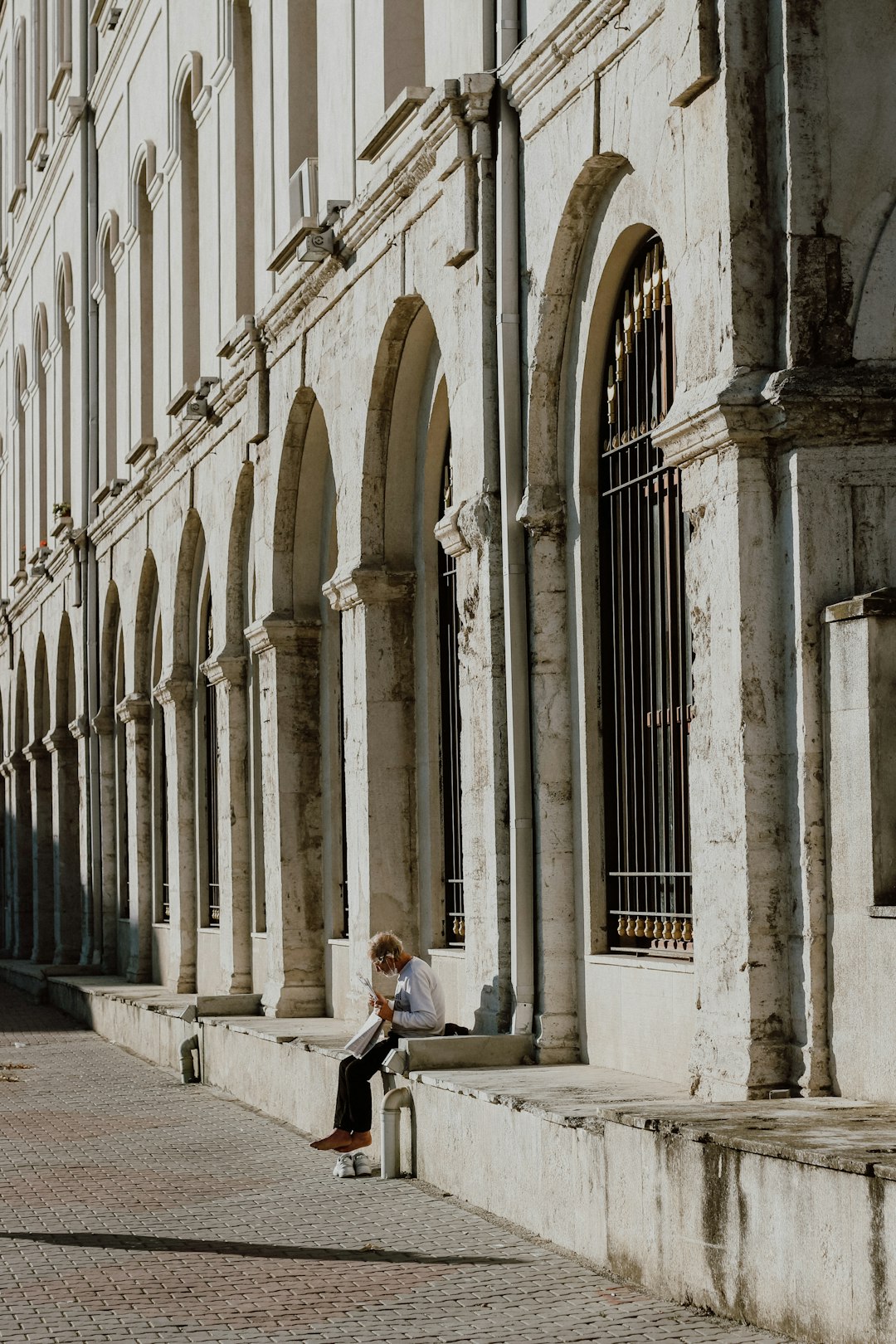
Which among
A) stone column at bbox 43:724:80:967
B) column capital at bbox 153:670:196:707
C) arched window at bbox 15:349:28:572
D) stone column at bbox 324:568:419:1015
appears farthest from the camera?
arched window at bbox 15:349:28:572

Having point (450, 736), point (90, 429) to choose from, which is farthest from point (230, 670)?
point (90, 429)

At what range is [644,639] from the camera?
11555 mm

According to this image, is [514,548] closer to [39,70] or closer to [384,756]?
[384,756]

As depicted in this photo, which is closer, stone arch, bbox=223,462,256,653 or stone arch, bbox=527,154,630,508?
stone arch, bbox=527,154,630,508

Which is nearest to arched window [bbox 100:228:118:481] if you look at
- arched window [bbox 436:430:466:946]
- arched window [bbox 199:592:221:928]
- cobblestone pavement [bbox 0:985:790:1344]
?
arched window [bbox 199:592:221:928]

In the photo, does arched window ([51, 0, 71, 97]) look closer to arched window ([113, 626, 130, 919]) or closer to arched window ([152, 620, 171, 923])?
arched window ([113, 626, 130, 919])

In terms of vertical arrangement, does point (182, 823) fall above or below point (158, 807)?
below

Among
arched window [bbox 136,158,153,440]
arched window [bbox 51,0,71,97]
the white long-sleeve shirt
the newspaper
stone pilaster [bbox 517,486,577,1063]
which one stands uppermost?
arched window [bbox 51,0,71,97]

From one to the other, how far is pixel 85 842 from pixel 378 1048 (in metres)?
18.3

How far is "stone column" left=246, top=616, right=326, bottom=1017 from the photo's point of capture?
58.7 feet

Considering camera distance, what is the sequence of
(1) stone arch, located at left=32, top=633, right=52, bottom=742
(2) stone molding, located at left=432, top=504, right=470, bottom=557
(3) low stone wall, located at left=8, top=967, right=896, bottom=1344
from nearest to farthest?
(3) low stone wall, located at left=8, top=967, right=896, bottom=1344
(2) stone molding, located at left=432, top=504, right=470, bottom=557
(1) stone arch, located at left=32, top=633, right=52, bottom=742

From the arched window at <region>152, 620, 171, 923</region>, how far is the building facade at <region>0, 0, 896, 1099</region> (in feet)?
7.46

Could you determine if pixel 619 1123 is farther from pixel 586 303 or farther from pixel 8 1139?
pixel 8 1139

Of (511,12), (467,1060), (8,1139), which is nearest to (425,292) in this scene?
(511,12)
